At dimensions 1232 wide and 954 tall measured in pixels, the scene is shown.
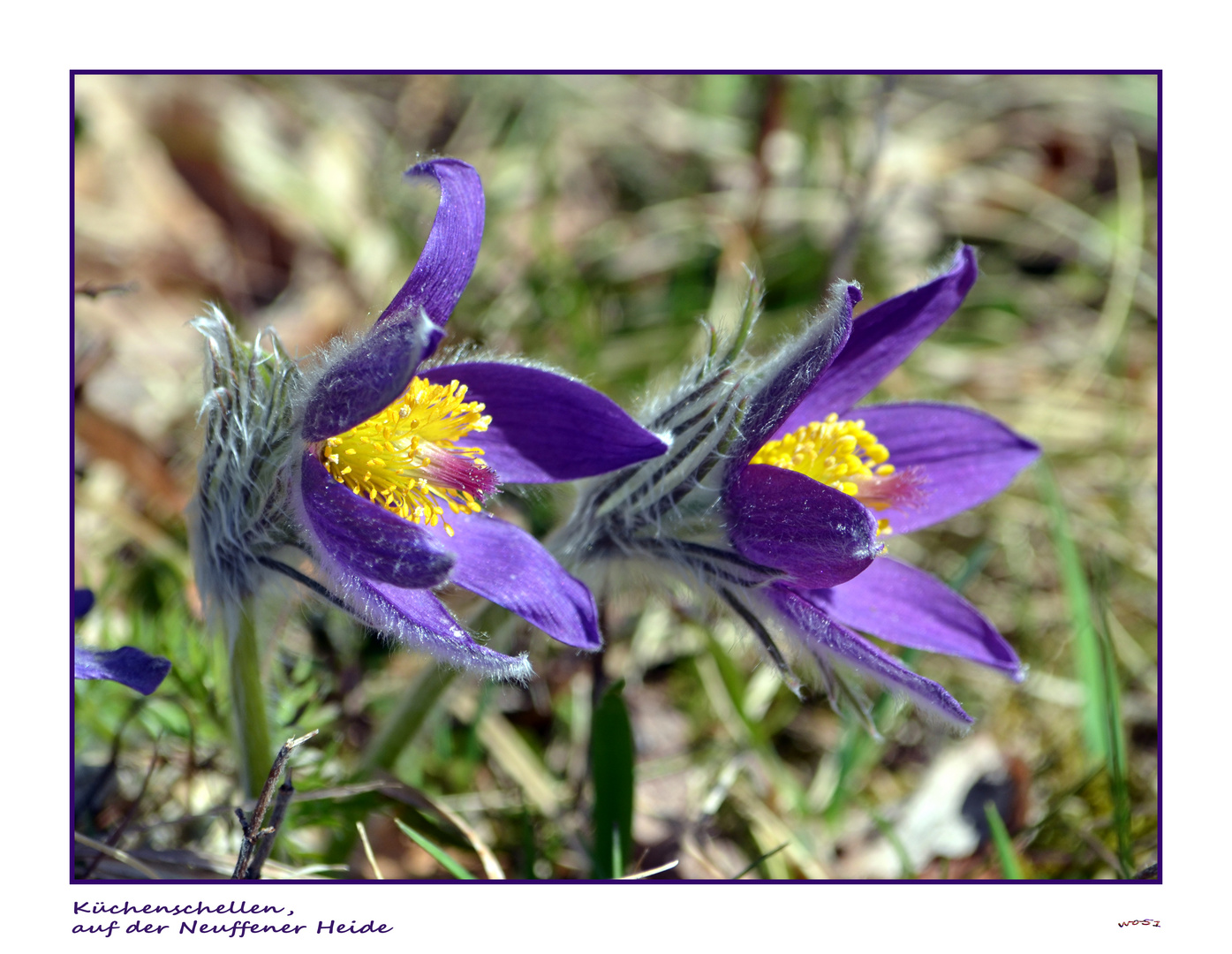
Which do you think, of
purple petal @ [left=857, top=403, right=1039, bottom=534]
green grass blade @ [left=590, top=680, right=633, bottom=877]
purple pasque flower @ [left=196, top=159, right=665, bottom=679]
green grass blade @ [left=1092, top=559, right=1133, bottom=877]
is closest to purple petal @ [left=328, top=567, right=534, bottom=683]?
purple pasque flower @ [left=196, top=159, right=665, bottom=679]

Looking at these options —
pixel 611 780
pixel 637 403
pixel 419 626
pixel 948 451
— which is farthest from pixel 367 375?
pixel 948 451

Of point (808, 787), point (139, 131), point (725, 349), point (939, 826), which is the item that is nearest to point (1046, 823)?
point (939, 826)

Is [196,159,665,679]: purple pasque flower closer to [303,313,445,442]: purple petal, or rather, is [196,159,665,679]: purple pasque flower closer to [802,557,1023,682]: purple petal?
[303,313,445,442]: purple petal

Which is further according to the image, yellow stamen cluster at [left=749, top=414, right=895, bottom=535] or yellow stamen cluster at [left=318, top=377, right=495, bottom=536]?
yellow stamen cluster at [left=749, top=414, right=895, bottom=535]

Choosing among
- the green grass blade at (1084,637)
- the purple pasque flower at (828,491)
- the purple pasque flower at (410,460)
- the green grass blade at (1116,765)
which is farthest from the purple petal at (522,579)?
the green grass blade at (1084,637)

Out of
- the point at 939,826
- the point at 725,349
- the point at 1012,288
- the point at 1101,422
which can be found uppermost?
the point at 1012,288

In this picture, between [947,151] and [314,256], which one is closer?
[314,256]

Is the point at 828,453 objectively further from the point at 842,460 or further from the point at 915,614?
the point at 915,614

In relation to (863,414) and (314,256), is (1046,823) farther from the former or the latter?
(314,256)
